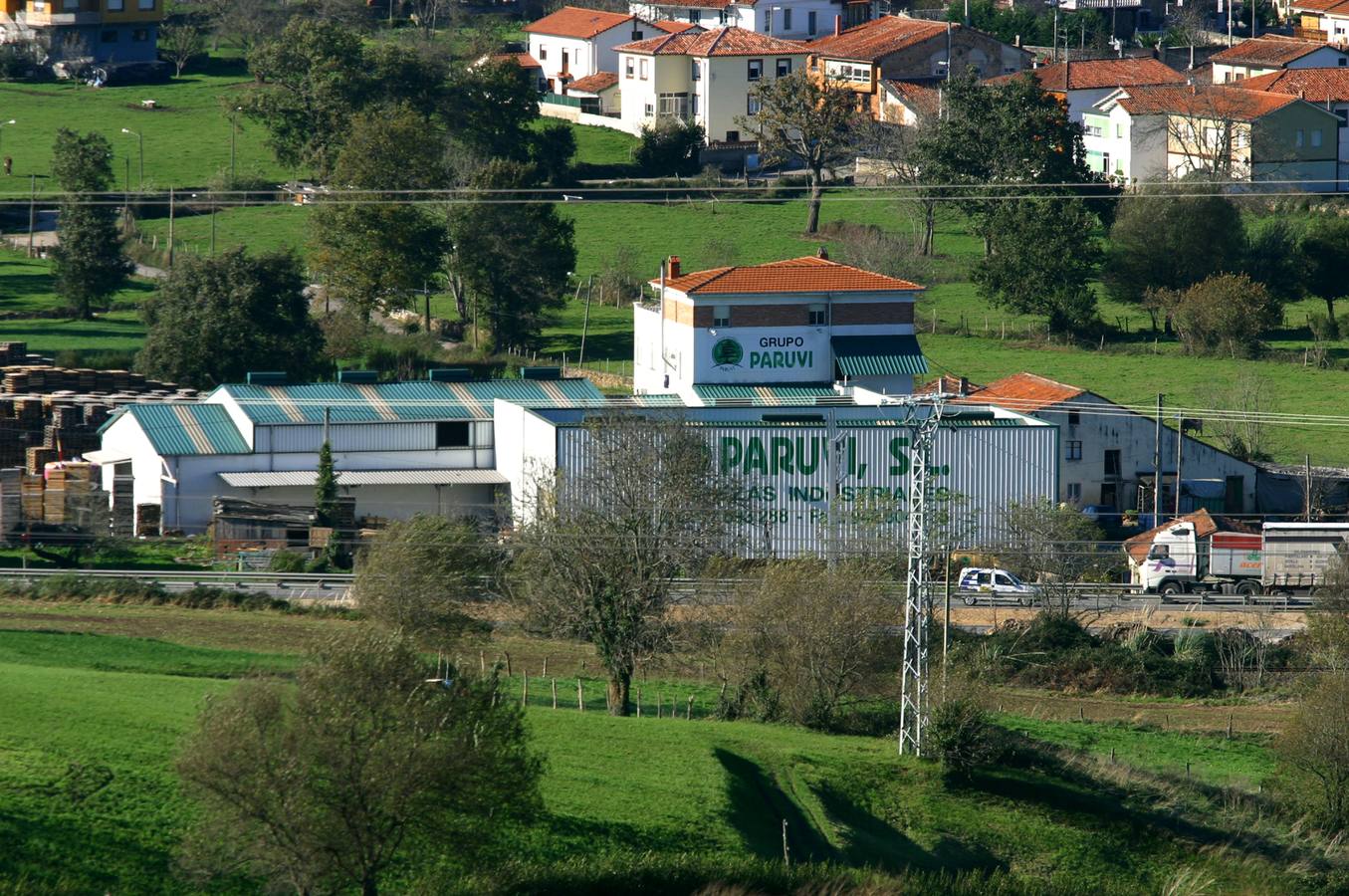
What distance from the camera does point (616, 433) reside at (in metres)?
40.3

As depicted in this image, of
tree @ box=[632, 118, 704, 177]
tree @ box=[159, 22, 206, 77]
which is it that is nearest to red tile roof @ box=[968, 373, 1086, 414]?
tree @ box=[632, 118, 704, 177]

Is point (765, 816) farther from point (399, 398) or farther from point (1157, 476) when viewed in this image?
point (399, 398)

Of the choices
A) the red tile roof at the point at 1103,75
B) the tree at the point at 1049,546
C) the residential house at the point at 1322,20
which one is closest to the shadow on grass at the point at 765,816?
the tree at the point at 1049,546

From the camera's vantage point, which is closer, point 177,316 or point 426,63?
point 177,316

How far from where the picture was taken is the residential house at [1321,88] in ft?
270

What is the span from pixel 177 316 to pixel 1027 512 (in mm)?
25208

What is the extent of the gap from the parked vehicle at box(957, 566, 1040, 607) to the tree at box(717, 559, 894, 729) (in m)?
7.05

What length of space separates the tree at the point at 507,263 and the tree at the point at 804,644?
30.3m

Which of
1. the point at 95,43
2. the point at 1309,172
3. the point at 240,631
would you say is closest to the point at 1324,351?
the point at 1309,172

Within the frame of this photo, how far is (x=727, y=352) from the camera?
5369 centimetres

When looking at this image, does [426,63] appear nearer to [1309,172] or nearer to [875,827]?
[1309,172]

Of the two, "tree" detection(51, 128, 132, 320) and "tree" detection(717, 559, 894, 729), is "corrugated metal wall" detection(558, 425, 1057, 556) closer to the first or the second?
"tree" detection(717, 559, 894, 729)

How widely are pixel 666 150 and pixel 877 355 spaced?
33500 millimetres

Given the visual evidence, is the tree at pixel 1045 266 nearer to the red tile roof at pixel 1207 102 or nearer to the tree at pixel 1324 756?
the red tile roof at pixel 1207 102
